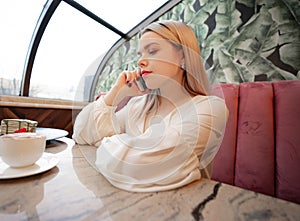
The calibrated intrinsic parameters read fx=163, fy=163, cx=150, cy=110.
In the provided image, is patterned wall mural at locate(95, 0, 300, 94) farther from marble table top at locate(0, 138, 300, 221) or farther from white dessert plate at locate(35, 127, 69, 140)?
marble table top at locate(0, 138, 300, 221)

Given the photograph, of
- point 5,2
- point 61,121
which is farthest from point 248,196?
point 5,2

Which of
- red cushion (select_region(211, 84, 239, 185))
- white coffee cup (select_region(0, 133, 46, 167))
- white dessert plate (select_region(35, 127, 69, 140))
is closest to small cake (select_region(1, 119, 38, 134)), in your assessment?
white dessert plate (select_region(35, 127, 69, 140))

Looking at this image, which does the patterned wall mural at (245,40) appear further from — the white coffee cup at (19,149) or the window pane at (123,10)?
the white coffee cup at (19,149)

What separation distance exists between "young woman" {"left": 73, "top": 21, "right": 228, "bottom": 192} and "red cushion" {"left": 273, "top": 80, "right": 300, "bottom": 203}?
36 centimetres

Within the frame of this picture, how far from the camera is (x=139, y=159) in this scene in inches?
13.1

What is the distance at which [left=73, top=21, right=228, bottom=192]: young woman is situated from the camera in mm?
333

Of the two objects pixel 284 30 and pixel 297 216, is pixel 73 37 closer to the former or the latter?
pixel 284 30

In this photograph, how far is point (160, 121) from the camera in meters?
0.54

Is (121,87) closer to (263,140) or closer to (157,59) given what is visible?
(157,59)

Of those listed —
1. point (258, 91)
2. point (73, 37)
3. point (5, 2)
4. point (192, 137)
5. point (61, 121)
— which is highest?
point (5, 2)

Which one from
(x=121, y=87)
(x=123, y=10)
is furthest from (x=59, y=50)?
(x=121, y=87)

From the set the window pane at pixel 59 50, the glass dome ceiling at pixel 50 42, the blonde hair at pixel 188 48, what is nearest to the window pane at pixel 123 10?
the glass dome ceiling at pixel 50 42

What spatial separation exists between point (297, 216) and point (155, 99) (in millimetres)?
486

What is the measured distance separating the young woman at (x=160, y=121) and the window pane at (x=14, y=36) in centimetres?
112
